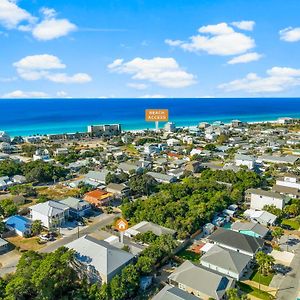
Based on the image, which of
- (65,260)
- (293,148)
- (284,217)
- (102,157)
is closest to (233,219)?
(284,217)

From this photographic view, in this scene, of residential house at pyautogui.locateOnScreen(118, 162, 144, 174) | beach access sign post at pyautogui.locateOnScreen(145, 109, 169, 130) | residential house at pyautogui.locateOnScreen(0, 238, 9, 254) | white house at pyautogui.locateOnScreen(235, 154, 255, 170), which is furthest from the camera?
beach access sign post at pyautogui.locateOnScreen(145, 109, 169, 130)

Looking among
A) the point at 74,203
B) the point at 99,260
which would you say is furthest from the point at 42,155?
the point at 99,260

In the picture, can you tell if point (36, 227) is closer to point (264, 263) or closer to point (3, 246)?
point (3, 246)

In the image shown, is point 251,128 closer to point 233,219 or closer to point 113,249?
point 233,219

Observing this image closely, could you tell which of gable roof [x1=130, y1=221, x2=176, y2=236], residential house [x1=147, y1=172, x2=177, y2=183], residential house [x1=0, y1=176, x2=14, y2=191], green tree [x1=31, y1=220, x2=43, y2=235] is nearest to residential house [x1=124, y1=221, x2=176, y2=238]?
gable roof [x1=130, y1=221, x2=176, y2=236]

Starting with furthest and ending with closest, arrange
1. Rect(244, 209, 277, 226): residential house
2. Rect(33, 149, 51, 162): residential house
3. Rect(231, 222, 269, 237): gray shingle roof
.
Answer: Rect(33, 149, 51, 162): residential house < Rect(244, 209, 277, 226): residential house < Rect(231, 222, 269, 237): gray shingle roof

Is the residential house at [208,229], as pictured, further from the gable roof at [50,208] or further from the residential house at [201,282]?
the gable roof at [50,208]

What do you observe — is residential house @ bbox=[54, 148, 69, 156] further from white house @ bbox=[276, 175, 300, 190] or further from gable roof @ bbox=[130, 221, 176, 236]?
white house @ bbox=[276, 175, 300, 190]
